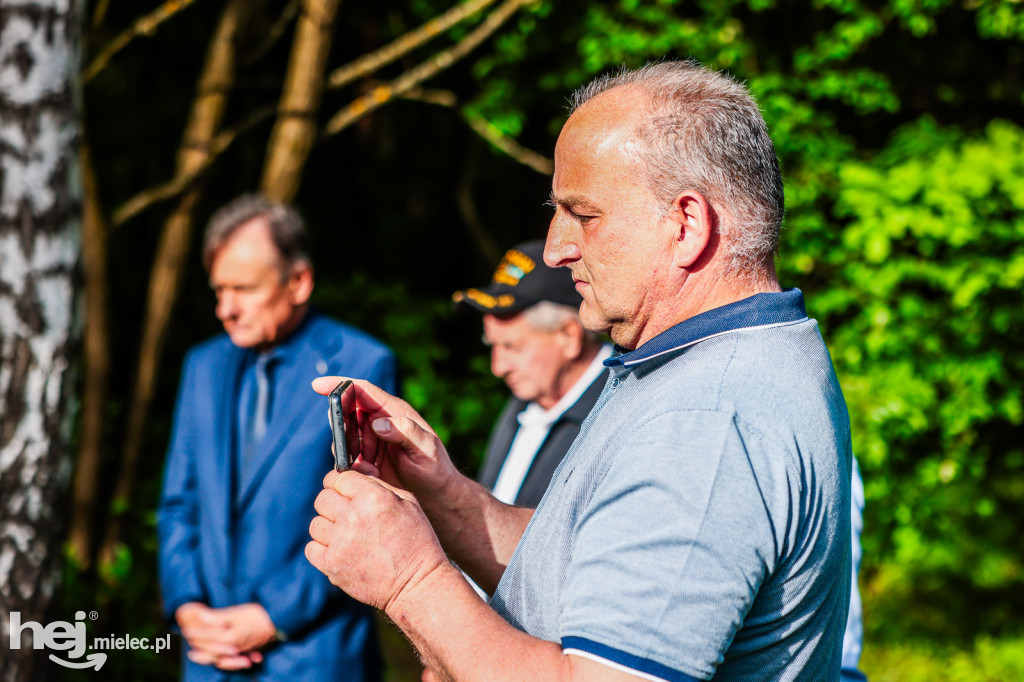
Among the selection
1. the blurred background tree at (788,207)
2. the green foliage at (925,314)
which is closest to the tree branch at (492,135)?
the blurred background tree at (788,207)

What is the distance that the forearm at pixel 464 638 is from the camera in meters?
1.20

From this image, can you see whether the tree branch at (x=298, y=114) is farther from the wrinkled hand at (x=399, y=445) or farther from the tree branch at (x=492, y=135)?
the wrinkled hand at (x=399, y=445)

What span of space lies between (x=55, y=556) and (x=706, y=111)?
261 centimetres

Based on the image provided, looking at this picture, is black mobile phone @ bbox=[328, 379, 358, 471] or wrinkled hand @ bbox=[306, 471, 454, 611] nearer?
wrinkled hand @ bbox=[306, 471, 454, 611]

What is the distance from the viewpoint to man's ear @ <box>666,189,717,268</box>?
1362 mm

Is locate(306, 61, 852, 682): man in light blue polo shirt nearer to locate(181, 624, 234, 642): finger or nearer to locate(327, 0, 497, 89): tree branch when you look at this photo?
locate(181, 624, 234, 642): finger

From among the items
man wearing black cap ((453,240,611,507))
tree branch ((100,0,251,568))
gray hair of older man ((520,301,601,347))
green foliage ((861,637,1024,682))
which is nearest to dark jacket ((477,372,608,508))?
man wearing black cap ((453,240,611,507))

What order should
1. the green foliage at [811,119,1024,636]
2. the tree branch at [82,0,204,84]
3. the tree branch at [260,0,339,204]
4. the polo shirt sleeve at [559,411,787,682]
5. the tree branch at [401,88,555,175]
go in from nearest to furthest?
the polo shirt sleeve at [559,411,787,682] < the green foliage at [811,119,1024,636] < the tree branch at [82,0,204,84] < the tree branch at [260,0,339,204] < the tree branch at [401,88,555,175]

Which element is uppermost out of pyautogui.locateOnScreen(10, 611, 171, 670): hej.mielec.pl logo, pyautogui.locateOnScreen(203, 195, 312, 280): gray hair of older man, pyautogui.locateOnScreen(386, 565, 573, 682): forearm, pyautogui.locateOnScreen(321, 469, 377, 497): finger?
pyautogui.locateOnScreen(203, 195, 312, 280): gray hair of older man

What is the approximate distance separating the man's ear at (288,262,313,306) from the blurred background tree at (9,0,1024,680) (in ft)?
6.29

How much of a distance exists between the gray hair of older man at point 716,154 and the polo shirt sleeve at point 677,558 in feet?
1.18

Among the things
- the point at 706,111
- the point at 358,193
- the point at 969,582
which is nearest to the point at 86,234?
the point at 358,193

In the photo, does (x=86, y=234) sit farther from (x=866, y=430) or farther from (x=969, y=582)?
(x=969, y=582)

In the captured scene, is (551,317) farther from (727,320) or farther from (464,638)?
(464,638)
